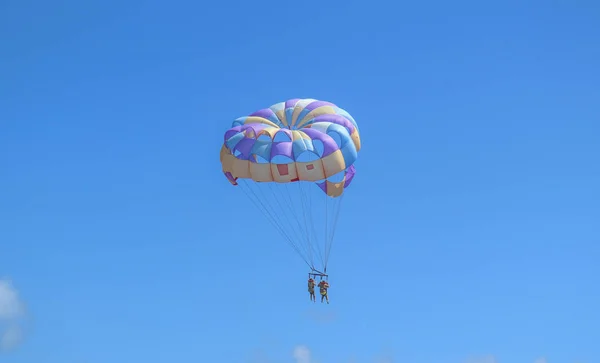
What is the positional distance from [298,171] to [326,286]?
5.29 m

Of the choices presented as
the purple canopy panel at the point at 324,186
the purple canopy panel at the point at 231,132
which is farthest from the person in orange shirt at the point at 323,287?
the purple canopy panel at the point at 231,132

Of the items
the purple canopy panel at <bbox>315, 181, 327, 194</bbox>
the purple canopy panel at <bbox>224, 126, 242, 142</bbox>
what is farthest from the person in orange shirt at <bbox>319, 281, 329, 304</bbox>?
the purple canopy panel at <bbox>224, 126, 242, 142</bbox>

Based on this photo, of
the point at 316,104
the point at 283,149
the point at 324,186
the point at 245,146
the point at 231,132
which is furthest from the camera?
the point at 324,186

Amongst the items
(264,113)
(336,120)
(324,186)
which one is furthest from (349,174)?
(264,113)

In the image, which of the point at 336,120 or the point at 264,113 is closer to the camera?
the point at 336,120

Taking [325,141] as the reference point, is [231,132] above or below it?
above

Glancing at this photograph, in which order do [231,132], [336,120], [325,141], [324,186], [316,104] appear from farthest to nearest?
1. [324,186]
2. [316,104]
3. [336,120]
4. [231,132]
5. [325,141]

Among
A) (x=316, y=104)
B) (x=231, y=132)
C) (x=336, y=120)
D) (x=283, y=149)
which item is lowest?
(x=283, y=149)

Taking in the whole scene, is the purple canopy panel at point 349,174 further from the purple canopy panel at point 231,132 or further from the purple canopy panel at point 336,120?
the purple canopy panel at point 231,132

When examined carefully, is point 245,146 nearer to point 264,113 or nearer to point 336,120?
point 264,113

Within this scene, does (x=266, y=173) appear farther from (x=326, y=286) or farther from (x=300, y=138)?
(x=326, y=286)

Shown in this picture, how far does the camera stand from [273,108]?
2062 inches

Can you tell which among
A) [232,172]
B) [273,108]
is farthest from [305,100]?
Answer: [232,172]

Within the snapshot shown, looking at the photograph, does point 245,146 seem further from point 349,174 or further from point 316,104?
point 349,174
